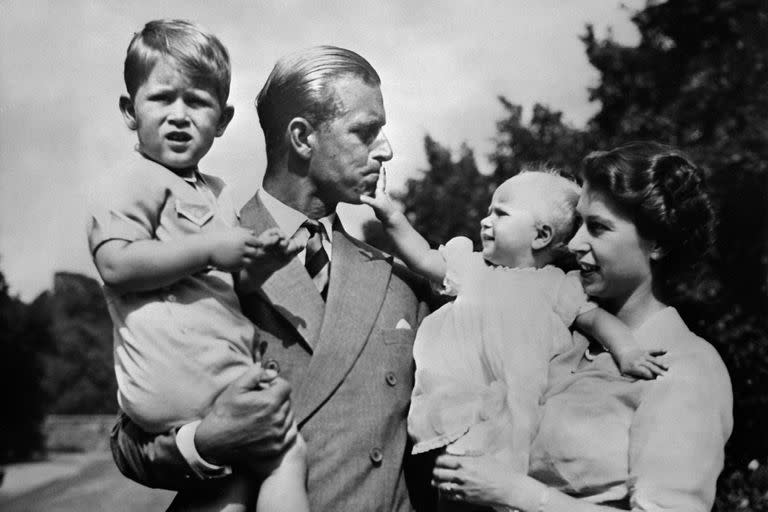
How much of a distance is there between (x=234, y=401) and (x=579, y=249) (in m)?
1.08

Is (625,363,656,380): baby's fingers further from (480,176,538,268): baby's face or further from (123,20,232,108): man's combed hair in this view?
(123,20,232,108): man's combed hair

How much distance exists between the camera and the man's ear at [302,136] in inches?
125

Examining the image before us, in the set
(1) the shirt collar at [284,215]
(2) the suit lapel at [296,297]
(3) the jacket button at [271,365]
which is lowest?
(3) the jacket button at [271,365]

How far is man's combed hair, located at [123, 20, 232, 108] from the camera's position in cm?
285

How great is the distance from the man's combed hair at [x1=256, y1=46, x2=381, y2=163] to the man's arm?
35.0 inches

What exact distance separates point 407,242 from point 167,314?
80cm

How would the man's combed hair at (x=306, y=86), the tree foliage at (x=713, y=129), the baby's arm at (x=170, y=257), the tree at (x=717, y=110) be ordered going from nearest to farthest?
the baby's arm at (x=170, y=257), the man's combed hair at (x=306, y=86), the tree foliage at (x=713, y=129), the tree at (x=717, y=110)

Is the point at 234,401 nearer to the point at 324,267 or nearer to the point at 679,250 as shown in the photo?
the point at 324,267

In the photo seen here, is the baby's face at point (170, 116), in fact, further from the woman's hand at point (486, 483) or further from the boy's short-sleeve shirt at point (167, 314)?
the woman's hand at point (486, 483)

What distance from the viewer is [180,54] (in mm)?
2842

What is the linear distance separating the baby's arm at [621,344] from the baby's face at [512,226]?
0.94 feet

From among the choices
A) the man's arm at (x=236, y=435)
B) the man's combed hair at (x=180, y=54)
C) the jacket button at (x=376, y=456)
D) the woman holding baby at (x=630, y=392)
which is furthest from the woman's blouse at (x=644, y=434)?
the man's combed hair at (x=180, y=54)

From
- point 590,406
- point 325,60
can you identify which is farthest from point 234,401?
point 325,60

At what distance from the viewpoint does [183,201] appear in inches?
110
